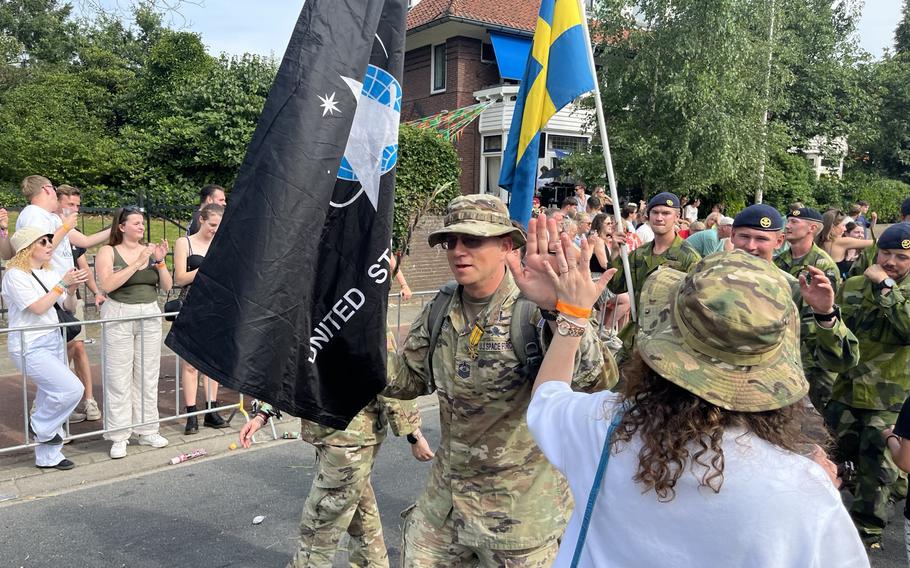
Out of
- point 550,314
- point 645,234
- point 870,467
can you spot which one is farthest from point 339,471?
point 645,234

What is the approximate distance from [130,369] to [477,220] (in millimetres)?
4373

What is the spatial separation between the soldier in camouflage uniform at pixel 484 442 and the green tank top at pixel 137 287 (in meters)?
4.21

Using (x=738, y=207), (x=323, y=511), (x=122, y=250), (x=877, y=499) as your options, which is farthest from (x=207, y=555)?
(x=738, y=207)

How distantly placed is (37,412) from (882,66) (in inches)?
1385

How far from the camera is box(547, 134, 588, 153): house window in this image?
976 inches

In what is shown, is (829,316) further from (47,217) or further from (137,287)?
(47,217)

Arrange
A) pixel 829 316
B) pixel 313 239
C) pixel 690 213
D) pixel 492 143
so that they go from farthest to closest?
pixel 492 143
pixel 690 213
pixel 829 316
pixel 313 239

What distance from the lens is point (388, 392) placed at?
299cm

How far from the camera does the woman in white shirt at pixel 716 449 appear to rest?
4.40 feet

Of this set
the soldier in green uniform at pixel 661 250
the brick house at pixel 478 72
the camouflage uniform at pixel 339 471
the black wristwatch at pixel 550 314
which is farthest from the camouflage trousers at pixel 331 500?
the brick house at pixel 478 72

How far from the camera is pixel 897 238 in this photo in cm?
429

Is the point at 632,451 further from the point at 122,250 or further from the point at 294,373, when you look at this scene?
the point at 122,250

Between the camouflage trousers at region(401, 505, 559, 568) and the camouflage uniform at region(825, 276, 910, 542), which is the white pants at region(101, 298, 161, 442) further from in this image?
the camouflage uniform at region(825, 276, 910, 542)

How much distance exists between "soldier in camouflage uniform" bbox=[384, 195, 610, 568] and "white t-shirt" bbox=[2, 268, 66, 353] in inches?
162
